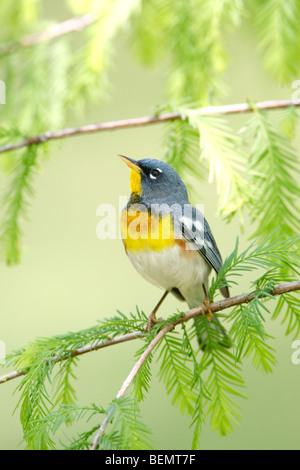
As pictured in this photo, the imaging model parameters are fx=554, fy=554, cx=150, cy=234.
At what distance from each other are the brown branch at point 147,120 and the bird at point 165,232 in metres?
0.20

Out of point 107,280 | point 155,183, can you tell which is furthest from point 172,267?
point 107,280

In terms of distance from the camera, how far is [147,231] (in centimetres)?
210

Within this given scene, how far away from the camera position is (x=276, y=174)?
1781 millimetres

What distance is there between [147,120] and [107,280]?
3.65m

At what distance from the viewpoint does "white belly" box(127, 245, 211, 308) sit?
2.12 meters

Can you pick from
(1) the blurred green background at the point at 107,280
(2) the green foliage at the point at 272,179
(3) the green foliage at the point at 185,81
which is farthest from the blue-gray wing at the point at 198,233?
(1) the blurred green background at the point at 107,280

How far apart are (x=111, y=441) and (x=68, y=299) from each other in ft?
14.0

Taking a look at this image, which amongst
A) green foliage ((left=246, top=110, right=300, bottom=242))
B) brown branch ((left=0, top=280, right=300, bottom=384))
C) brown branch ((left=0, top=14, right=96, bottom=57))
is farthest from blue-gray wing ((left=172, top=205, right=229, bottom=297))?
brown branch ((left=0, top=14, right=96, bottom=57))

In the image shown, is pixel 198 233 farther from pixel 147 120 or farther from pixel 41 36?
pixel 41 36

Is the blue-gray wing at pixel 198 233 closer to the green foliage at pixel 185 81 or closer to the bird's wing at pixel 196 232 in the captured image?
the bird's wing at pixel 196 232

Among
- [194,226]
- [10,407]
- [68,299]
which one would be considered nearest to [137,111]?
[68,299]
